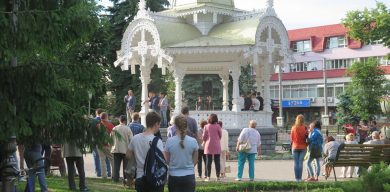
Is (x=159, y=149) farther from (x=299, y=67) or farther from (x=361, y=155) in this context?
(x=299, y=67)

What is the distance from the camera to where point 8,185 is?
805 centimetres

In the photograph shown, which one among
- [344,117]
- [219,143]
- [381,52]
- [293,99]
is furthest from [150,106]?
[293,99]

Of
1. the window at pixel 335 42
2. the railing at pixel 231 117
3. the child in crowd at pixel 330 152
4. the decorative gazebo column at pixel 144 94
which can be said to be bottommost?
the child in crowd at pixel 330 152

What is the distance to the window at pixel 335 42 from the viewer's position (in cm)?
8078

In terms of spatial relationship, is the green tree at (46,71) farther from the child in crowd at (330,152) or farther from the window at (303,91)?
the window at (303,91)

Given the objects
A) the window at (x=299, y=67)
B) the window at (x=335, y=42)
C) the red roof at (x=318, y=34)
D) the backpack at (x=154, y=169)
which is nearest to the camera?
the backpack at (x=154, y=169)

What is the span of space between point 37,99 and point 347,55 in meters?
76.3

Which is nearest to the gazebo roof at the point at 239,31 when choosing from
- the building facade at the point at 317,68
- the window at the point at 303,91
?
the building facade at the point at 317,68

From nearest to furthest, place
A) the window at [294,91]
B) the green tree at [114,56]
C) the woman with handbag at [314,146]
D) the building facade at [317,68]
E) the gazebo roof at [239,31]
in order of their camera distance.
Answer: the woman with handbag at [314,146]
the gazebo roof at [239,31]
the green tree at [114,56]
the building facade at [317,68]
the window at [294,91]

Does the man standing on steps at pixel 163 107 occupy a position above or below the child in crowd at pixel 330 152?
above

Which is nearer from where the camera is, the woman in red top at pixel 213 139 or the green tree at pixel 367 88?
the woman in red top at pixel 213 139

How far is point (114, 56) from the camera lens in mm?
42625

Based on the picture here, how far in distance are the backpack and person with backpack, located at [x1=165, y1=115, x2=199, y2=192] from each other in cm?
35

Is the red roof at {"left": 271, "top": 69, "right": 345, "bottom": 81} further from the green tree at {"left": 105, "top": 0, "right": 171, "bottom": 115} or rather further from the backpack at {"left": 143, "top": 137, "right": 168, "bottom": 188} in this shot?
the backpack at {"left": 143, "top": 137, "right": 168, "bottom": 188}
